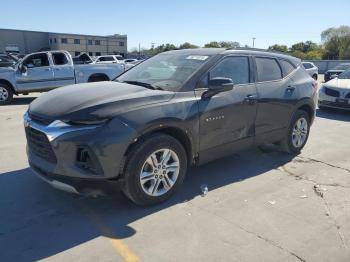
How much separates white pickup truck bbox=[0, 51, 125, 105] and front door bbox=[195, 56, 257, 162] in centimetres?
948

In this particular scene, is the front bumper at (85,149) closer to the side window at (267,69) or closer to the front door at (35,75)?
the side window at (267,69)

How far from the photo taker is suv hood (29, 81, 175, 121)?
3.62m

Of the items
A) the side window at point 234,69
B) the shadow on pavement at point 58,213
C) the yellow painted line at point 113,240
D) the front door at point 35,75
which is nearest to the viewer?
the yellow painted line at point 113,240

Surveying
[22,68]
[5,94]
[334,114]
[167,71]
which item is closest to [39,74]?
[22,68]

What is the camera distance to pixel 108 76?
13930 millimetres

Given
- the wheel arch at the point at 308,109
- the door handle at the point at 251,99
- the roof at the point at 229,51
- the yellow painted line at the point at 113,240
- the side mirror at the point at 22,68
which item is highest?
the roof at the point at 229,51

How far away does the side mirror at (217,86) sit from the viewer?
429 centimetres

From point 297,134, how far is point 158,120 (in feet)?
10.6

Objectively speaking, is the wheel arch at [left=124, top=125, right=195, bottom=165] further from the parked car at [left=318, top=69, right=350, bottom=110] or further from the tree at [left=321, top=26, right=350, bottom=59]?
the tree at [left=321, top=26, right=350, bottom=59]

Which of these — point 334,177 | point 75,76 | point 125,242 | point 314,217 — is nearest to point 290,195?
point 314,217

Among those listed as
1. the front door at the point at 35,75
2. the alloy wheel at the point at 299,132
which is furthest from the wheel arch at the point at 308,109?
the front door at the point at 35,75

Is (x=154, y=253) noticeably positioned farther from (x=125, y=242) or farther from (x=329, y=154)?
(x=329, y=154)

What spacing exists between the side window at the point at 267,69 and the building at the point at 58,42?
6713 cm

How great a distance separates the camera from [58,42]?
249 feet
